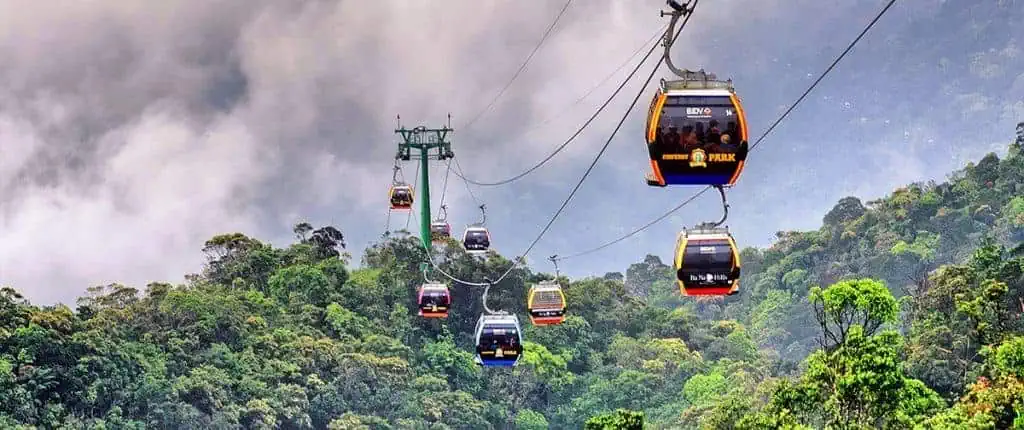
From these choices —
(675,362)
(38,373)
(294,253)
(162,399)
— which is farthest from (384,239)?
(38,373)

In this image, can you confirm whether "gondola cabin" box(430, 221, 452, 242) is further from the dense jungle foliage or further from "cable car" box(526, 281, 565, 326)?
"cable car" box(526, 281, 565, 326)

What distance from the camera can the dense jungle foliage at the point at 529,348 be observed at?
31.3 metres

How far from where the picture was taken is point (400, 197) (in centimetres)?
4750

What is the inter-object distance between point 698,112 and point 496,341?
1600 centimetres

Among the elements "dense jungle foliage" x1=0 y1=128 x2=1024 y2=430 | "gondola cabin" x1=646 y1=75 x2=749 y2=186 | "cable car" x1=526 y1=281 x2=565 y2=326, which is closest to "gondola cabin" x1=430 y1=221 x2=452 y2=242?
"dense jungle foliage" x1=0 y1=128 x2=1024 y2=430

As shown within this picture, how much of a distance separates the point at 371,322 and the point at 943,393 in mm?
34489

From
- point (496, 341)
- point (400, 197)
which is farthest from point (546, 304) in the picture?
point (400, 197)

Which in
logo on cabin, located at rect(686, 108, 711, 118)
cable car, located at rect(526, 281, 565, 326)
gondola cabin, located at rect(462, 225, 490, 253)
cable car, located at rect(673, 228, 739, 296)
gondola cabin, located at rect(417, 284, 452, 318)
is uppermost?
gondola cabin, located at rect(462, 225, 490, 253)

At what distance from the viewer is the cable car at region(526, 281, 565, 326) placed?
32.0 m

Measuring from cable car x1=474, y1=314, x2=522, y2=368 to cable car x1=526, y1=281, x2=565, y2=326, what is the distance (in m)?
2.85

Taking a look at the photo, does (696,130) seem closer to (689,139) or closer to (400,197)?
(689,139)

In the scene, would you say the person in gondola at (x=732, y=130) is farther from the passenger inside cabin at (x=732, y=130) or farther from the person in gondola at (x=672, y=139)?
the person in gondola at (x=672, y=139)

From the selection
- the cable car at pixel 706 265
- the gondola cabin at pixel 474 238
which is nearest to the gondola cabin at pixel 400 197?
the gondola cabin at pixel 474 238

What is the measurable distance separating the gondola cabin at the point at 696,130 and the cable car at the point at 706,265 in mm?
4663
